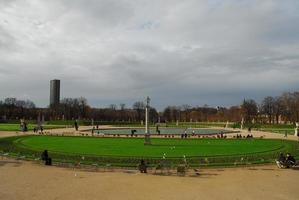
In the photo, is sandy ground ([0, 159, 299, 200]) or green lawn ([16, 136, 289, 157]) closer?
sandy ground ([0, 159, 299, 200])

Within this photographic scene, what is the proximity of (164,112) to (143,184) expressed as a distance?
526 ft

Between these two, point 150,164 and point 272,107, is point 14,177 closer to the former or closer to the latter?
point 150,164

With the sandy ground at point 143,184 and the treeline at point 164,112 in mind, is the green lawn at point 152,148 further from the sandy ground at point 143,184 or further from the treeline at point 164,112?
the treeline at point 164,112

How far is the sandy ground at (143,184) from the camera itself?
17.6 meters

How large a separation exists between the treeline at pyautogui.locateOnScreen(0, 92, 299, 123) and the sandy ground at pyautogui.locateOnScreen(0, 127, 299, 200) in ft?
319

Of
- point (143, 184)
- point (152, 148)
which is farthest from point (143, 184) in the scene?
point (152, 148)

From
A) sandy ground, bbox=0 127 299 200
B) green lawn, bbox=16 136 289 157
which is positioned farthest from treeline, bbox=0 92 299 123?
sandy ground, bbox=0 127 299 200

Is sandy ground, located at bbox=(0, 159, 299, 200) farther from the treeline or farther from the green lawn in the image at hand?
the treeline

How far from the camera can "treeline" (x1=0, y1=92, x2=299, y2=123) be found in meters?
130

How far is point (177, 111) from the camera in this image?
181500mm

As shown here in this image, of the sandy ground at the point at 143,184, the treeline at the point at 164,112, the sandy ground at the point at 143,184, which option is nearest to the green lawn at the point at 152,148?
the sandy ground at the point at 143,184

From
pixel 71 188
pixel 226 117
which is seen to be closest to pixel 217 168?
pixel 71 188

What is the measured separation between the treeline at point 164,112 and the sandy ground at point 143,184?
97.3 m

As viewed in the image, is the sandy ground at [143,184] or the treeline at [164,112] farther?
the treeline at [164,112]
